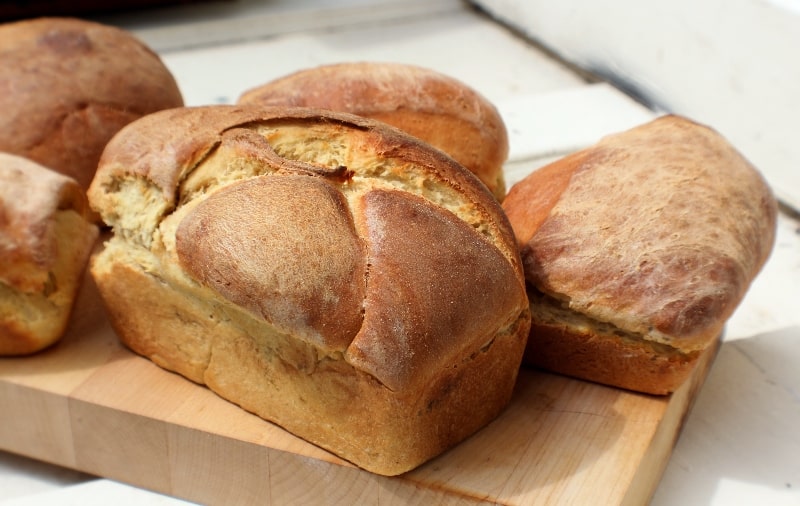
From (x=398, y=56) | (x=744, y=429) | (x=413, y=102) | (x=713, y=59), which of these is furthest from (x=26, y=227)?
(x=398, y=56)

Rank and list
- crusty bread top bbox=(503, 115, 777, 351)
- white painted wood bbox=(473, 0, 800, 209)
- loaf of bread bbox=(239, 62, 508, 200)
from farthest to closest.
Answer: white painted wood bbox=(473, 0, 800, 209), loaf of bread bbox=(239, 62, 508, 200), crusty bread top bbox=(503, 115, 777, 351)

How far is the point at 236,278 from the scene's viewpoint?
3.55 ft

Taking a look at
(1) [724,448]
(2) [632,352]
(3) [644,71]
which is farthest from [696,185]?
(3) [644,71]

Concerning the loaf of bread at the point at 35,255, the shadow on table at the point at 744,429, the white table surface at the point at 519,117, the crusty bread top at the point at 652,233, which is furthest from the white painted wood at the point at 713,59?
the loaf of bread at the point at 35,255

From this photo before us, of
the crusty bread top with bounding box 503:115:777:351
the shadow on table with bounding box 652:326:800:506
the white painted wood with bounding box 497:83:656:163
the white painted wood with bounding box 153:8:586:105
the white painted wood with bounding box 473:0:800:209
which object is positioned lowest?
the white painted wood with bounding box 153:8:586:105

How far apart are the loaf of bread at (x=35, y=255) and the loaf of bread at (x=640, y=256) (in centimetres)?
63

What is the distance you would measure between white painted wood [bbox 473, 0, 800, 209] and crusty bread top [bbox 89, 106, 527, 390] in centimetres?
114

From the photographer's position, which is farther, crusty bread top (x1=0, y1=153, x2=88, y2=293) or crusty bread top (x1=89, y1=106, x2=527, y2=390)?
crusty bread top (x1=0, y1=153, x2=88, y2=293)

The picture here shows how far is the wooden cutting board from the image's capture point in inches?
45.3

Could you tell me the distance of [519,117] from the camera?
2307 mm

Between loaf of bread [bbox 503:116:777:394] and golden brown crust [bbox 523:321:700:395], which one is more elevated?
loaf of bread [bbox 503:116:777:394]

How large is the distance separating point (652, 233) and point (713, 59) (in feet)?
4.04

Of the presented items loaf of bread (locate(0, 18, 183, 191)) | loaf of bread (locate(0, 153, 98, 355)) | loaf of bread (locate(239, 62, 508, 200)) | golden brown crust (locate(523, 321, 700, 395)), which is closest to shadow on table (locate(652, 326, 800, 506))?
golden brown crust (locate(523, 321, 700, 395))

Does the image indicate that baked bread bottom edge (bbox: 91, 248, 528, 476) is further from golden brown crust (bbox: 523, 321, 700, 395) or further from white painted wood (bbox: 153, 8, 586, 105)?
white painted wood (bbox: 153, 8, 586, 105)
